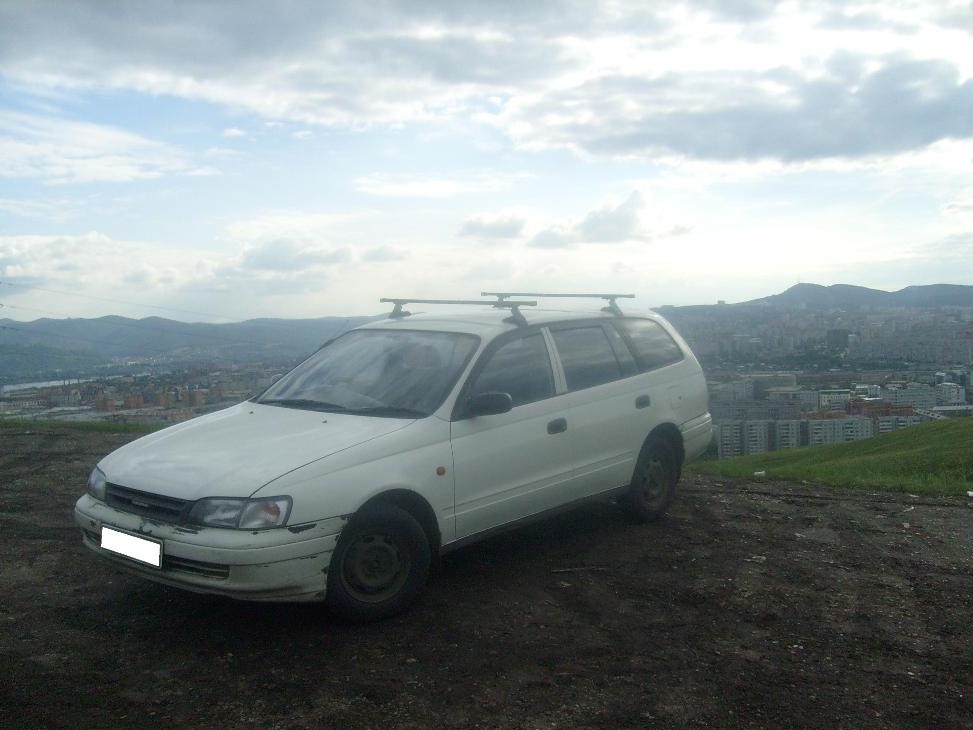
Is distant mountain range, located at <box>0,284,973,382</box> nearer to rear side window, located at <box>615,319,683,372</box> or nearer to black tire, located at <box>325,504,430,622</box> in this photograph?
rear side window, located at <box>615,319,683,372</box>

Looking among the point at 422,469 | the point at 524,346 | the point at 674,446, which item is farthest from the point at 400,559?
the point at 674,446

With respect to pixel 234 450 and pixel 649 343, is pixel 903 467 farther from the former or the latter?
pixel 234 450

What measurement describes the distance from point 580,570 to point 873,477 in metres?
5.72

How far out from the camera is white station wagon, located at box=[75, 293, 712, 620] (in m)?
4.34

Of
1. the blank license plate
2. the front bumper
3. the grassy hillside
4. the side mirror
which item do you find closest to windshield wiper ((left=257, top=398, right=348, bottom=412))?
the side mirror

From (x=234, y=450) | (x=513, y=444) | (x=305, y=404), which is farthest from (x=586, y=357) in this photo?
(x=234, y=450)

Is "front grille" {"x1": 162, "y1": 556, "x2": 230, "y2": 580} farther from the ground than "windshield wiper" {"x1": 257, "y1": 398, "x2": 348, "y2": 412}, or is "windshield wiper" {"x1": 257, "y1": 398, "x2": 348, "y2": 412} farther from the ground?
"windshield wiper" {"x1": 257, "y1": 398, "x2": 348, "y2": 412}

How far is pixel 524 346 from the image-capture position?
6.07 meters

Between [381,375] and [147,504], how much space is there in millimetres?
1689

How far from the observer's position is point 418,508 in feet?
16.3

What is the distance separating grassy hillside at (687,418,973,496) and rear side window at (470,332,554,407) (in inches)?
177

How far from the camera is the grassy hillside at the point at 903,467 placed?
9.43 m

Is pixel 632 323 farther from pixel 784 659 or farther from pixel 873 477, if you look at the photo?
pixel 873 477

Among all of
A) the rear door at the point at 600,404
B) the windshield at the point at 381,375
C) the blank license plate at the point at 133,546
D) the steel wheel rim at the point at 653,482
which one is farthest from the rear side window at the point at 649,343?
the blank license plate at the point at 133,546
